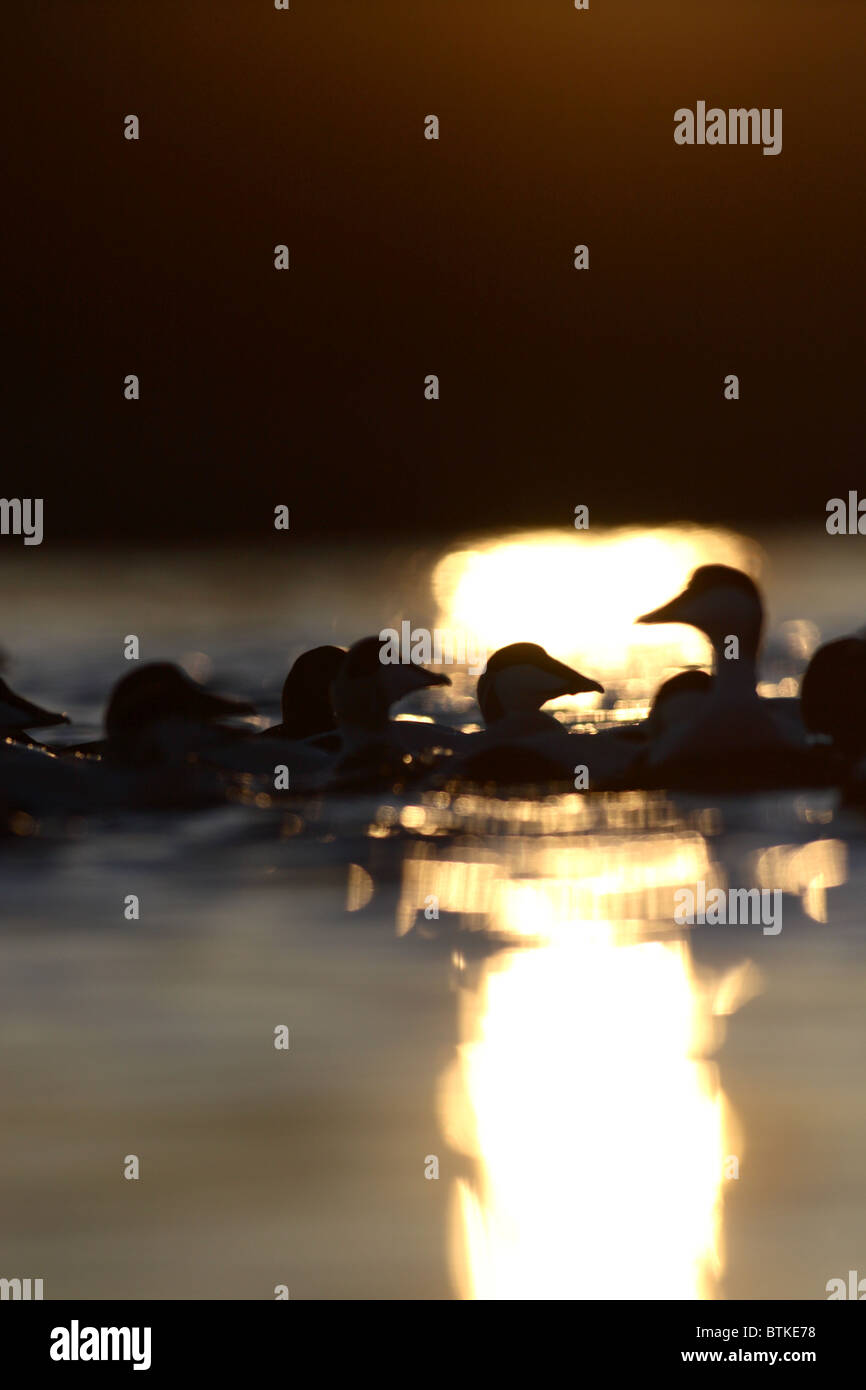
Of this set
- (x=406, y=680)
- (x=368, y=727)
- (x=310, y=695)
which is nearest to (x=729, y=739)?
(x=406, y=680)

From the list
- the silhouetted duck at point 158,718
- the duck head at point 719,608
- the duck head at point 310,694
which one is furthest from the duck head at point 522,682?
the silhouetted duck at point 158,718

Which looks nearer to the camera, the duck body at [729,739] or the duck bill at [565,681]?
the duck body at [729,739]

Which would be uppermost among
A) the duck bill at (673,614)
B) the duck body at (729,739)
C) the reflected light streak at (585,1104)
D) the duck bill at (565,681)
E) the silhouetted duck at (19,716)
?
the duck bill at (673,614)

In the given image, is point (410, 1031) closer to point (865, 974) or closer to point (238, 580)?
point (865, 974)

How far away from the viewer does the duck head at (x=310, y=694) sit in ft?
34.3

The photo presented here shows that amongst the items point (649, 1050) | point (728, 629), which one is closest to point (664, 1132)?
point (649, 1050)

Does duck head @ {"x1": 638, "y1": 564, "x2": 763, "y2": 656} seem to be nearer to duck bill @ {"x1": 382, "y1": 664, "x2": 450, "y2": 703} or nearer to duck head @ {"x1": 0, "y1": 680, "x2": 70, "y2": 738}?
duck bill @ {"x1": 382, "y1": 664, "x2": 450, "y2": 703}

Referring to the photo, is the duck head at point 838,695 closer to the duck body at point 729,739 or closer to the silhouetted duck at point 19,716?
the duck body at point 729,739

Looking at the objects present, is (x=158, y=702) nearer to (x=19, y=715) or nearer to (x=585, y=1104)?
(x=19, y=715)

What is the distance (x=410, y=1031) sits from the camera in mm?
5695

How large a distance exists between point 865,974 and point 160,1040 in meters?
2.19

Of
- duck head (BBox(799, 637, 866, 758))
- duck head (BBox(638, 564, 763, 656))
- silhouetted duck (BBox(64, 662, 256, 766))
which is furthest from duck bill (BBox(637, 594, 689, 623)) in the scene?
silhouetted duck (BBox(64, 662, 256, 766))

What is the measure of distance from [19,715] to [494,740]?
95.8 inches

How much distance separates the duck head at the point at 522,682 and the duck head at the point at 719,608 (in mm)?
534
